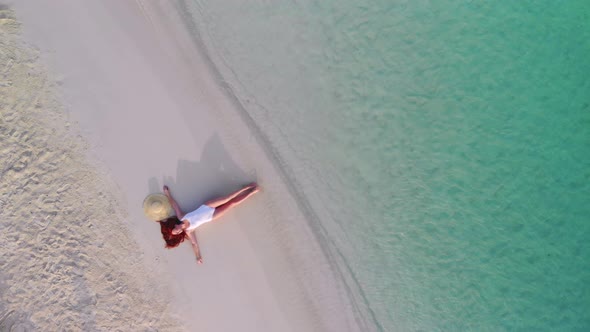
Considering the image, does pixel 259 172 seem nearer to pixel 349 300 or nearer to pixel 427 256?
pixel 349 300

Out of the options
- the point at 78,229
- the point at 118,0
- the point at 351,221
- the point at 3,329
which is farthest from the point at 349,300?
the point at 118,0

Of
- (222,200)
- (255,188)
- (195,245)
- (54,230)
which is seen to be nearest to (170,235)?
(195,245)

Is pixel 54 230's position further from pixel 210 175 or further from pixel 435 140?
pixel 435 140

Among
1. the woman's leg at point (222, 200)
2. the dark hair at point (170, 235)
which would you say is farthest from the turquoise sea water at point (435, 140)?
the dark hair at point (170, 235)

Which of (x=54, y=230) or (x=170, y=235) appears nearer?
(x=170, y=235)

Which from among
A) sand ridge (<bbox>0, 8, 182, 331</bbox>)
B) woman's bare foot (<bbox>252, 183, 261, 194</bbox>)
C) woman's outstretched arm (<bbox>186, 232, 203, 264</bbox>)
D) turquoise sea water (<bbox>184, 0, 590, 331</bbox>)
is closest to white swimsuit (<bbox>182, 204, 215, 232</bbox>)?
woman's outstretched arm (<bbox>186, 232, 203, 264</bbox>)
